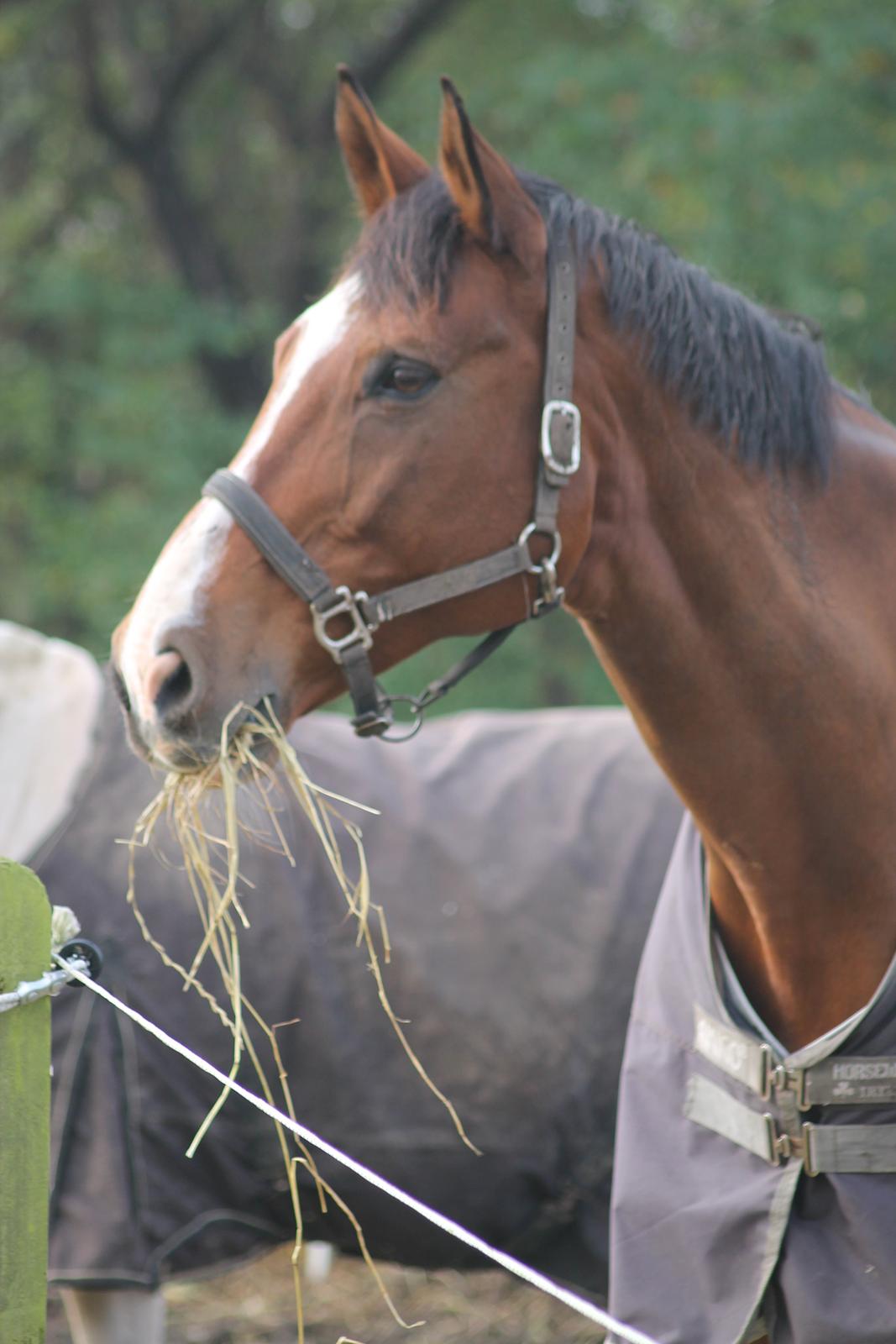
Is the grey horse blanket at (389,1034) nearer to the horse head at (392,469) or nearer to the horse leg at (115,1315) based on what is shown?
the horse leg at (115,1315)

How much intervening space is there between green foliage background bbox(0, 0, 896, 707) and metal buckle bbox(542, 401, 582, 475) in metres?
3.71

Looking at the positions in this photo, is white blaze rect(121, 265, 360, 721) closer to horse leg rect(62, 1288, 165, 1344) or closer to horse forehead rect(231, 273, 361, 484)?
horse forehead rect(231, 273, 361, 484)

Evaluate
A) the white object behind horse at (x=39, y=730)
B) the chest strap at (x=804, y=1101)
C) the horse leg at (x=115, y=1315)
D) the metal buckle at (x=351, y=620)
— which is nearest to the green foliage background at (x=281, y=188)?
the white object behind horse at (x=39, y=730)

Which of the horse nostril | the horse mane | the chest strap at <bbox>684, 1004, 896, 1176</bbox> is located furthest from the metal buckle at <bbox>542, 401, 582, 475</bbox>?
the chest strap at <bbox>684, 1004, 896, 1176</bbox>

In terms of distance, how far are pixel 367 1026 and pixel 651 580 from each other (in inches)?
52.8

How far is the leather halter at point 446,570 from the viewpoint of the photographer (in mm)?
1608

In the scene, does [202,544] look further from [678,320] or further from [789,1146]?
[789,1146]

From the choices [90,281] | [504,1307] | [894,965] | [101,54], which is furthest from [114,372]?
[894,965]

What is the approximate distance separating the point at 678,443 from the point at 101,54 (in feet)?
23.1

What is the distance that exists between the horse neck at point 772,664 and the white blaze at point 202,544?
0.36 meters

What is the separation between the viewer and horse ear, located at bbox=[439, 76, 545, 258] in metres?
1.61

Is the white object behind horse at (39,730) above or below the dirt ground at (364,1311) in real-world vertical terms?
above

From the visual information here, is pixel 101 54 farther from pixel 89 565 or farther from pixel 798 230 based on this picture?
pixel 798 230

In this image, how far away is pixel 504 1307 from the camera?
3566mm
